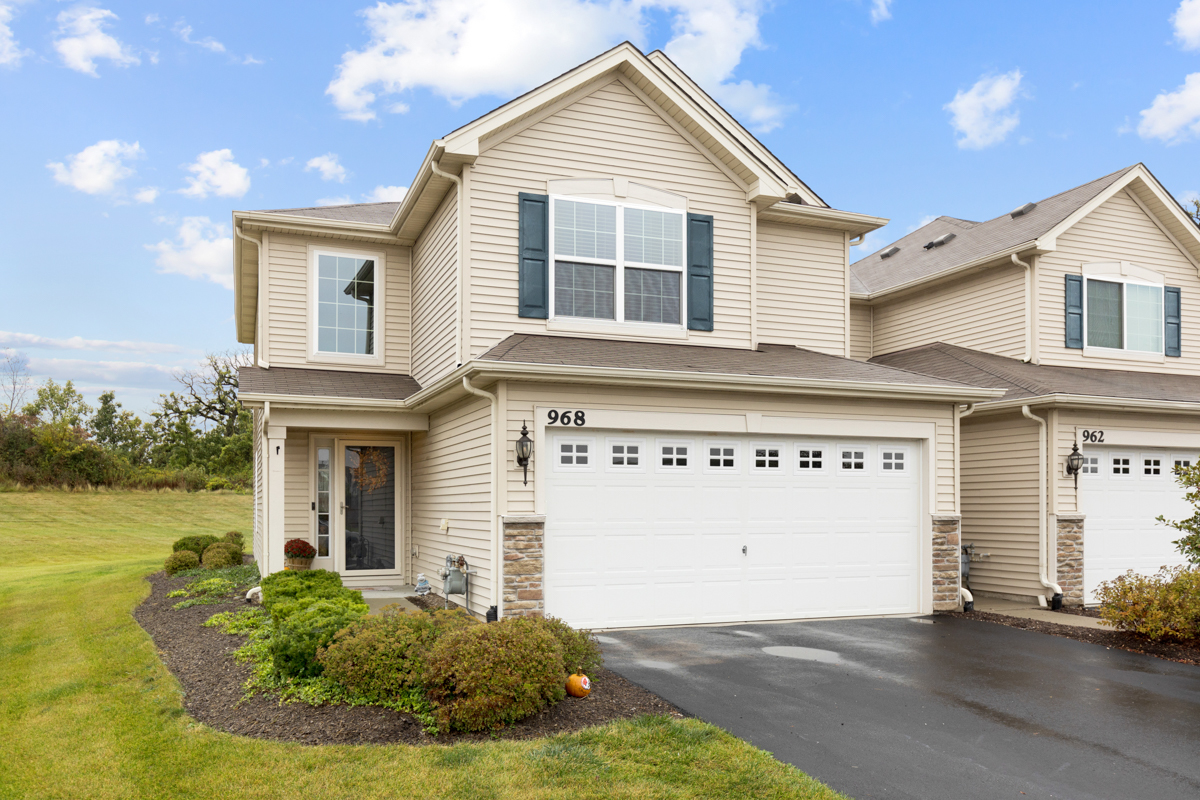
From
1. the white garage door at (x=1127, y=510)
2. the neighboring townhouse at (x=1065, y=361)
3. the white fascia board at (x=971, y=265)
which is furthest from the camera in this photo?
the white fascia board at (x=971, y=265)

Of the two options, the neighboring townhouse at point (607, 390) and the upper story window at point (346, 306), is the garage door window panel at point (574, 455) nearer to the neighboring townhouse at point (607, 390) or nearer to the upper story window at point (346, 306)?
the neighboring townhouse at point (607, 390)

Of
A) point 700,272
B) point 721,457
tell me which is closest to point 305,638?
point 721,457

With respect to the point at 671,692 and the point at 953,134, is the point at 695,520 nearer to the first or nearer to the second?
the point at 671,692

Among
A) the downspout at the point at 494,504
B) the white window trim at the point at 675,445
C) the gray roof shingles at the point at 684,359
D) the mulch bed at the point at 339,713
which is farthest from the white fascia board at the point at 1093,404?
the mulch bed at the point at 339,713

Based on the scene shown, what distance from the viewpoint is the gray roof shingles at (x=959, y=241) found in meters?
14.4

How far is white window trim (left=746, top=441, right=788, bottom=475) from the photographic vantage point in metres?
10.5

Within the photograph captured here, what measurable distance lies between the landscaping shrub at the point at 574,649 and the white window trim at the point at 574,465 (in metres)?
2.93

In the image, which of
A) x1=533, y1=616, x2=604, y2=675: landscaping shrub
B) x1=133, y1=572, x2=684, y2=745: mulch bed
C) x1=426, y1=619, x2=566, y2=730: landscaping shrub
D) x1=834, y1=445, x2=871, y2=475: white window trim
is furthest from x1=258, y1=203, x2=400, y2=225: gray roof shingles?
x1=426, y1=619, x2=566, y2=730: landscaping shrub

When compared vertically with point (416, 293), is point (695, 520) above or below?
below

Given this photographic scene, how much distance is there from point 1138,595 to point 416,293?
10.5 meters

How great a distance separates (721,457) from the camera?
1030 centimetres

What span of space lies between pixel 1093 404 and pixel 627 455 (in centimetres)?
714

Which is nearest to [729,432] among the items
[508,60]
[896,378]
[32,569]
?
[896,378]

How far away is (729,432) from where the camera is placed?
33.7 ft
